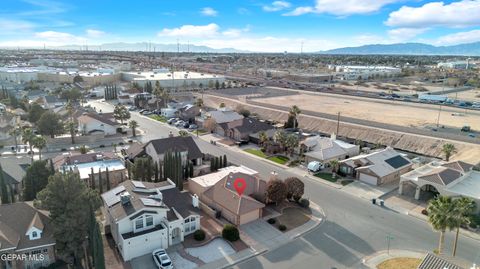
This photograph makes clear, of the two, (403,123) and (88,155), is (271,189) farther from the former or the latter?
(403,123)

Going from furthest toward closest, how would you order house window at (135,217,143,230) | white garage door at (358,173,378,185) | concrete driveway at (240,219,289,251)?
1. white garage door at (358,173,378,185)
2. concrete driveway at (240,219,289,251)
3. house window at (135,217,143,230)

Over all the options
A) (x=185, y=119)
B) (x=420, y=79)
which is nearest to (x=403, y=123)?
(x=185, y=119)

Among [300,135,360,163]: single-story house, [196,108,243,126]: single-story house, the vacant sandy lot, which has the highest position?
the vacant sandy lot

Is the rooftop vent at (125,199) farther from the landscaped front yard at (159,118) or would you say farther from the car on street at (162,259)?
the landscaped front yard at (159,118)

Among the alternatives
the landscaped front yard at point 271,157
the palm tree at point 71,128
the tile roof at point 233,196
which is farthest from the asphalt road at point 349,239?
the palm tree at point 71,128

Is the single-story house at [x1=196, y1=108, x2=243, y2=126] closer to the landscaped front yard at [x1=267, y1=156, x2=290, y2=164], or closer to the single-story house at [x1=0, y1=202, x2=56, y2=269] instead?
the landscaped front yard at [x1=267, y1=156, x2=290, y2=164]

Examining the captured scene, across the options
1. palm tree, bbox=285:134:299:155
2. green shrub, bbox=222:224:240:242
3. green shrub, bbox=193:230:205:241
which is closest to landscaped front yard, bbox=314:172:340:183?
palm tree, bbox=285:134:299:155
